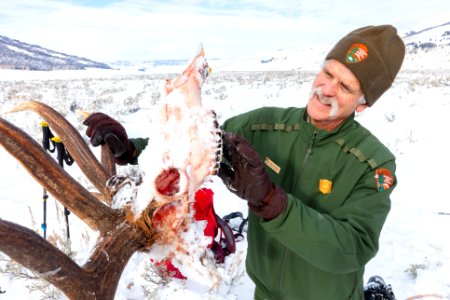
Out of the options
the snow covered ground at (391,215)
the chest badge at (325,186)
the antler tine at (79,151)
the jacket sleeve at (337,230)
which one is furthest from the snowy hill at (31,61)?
the jacket sleeve at (337,230)

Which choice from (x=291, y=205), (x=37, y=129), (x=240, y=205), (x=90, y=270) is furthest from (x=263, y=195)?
(x=37, y=129)

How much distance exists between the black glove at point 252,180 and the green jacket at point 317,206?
51 millimetres

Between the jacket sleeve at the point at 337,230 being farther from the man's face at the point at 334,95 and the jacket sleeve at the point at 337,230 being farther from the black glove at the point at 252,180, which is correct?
the man's face at the point at 334,95

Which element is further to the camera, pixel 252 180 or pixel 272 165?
pixel 272 165

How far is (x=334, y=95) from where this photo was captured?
1.67 meters

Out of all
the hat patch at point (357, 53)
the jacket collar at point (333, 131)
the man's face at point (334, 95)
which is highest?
the hat patch at point (357, 53)

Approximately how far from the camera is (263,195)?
1232 mm

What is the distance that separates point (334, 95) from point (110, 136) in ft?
3.86

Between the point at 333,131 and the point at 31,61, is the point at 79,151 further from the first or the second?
the point at 31,61

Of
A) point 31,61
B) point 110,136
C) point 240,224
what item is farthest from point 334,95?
point 31,61

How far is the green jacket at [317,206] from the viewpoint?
1.32 metres

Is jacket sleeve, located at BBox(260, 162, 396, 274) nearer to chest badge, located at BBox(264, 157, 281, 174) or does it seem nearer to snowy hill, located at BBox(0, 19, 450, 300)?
chest badge, located at BBox(264, 157, 281, 174)

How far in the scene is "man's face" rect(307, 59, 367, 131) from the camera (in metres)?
1.67

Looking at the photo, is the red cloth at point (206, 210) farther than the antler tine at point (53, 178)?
Yes
